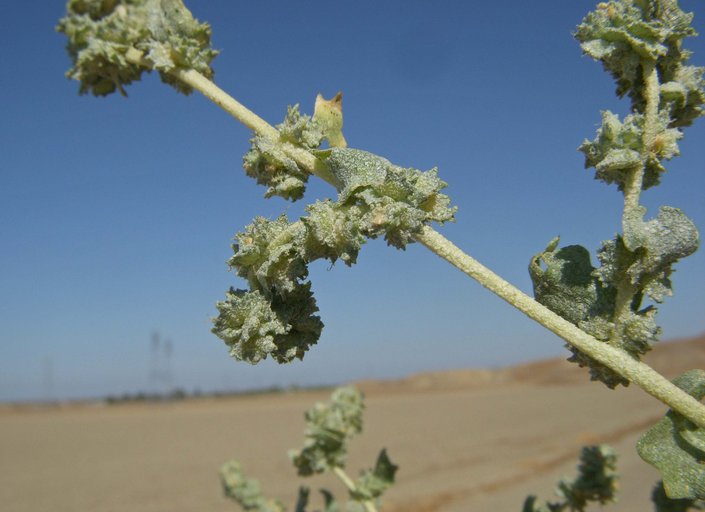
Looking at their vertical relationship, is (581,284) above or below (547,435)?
above

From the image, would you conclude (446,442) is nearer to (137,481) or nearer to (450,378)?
(137,481)

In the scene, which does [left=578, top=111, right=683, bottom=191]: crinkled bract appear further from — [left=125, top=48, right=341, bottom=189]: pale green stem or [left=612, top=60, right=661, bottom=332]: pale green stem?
[left=125, top=48, right=341, bottom=189]: pale green stem

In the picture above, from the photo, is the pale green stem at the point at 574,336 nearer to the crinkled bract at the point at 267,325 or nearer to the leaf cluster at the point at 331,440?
the crinkled bract at the point at 267,325

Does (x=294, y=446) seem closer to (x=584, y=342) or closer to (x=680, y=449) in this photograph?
(x=680, y=449)

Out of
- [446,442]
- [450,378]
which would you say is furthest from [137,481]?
[450,378]

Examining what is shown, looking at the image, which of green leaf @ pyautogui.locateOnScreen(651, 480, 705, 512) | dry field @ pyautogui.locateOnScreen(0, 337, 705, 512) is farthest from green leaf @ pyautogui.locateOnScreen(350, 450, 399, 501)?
dry field @ pyautogui.locateOnScreen(0, 337, 705, 512)
